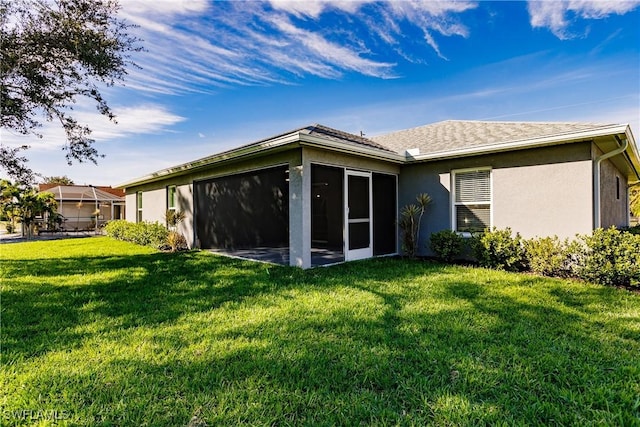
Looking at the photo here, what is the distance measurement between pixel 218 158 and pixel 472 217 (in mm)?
7223

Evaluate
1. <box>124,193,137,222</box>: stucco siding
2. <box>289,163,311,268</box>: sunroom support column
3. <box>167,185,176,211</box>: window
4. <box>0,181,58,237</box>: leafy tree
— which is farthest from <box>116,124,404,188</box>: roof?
<box>0,181,58,237</box>: leafy tree

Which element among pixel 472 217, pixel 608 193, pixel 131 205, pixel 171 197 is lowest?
pixel 472 217

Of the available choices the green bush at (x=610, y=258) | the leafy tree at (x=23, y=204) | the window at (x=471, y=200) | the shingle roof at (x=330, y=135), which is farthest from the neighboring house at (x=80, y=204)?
the green bush at (x=610, y=258)

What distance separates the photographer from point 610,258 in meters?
6.05

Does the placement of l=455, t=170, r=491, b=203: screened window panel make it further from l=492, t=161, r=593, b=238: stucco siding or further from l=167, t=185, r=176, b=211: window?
l=167, t=185, r=176, b=211: window

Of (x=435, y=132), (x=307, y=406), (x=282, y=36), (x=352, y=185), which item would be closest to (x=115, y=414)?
(x=307, y=406)

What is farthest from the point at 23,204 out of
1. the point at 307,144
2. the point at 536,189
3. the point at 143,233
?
the point at 536,189

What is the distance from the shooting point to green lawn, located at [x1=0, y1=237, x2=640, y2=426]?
7.89ft

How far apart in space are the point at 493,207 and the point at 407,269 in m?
2.79

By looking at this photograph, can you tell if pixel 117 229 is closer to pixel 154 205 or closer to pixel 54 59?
pixel 154 205

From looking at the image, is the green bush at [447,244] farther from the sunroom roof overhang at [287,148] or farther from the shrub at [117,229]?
the shrub at [117,229]

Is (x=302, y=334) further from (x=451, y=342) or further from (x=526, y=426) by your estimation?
(x=526, y=426)

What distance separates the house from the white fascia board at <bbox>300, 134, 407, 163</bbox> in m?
0.03

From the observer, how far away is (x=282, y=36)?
357 inches
